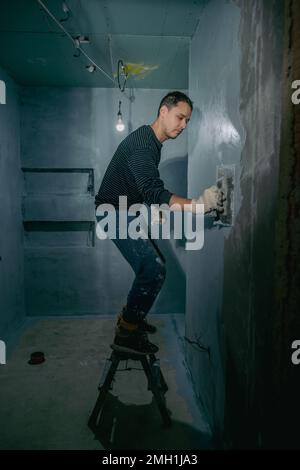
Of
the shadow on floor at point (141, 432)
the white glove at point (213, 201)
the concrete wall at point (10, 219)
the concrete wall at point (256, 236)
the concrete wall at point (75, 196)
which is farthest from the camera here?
the concrete wall at point (75, 196)

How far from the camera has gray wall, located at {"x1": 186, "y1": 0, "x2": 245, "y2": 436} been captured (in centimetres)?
202

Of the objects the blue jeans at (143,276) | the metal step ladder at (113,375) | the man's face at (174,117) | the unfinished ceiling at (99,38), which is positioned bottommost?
the metal step ladder at (113,375)

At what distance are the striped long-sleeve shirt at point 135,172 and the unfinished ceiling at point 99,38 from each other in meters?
1.28

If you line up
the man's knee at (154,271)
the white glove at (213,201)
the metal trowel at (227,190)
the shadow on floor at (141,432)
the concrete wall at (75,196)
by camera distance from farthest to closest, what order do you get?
the concrete wall at (75,196) < the shadow on floor at (141,432) < the man's knee at (154,271) < the white glove at (213,201) < the metal trowel at (227,190)

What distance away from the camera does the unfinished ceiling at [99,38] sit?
2.80 meters

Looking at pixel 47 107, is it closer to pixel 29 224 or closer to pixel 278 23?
pixel 29 224

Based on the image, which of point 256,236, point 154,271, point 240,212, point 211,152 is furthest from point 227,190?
point 154,271

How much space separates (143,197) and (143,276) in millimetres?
568

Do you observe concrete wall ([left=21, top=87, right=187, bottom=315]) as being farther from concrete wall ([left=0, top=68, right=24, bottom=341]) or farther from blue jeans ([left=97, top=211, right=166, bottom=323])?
blue jeans ([left=97, top=211, right=166, bottom=323])

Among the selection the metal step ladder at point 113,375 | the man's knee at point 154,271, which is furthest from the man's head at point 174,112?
the metal step ladder at point 113,375

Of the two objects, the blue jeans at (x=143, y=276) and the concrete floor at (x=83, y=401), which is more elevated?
the blue jeans at (x=143, y=276)

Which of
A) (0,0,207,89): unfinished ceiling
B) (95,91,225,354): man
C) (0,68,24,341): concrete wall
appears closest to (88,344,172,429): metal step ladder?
(95,91,225,354): man

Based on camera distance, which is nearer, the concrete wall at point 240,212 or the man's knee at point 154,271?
the concrete wall at point 240,212

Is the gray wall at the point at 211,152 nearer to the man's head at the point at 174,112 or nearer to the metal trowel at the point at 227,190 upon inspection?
the metal trowel at the point at 227,190
